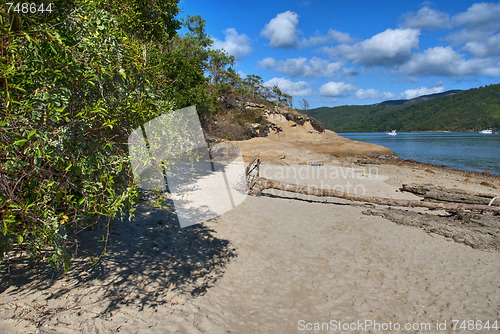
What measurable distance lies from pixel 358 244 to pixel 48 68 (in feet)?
26.2

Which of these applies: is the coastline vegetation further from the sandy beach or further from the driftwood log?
the driftwood log

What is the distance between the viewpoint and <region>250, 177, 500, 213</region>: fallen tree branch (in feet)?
37.1

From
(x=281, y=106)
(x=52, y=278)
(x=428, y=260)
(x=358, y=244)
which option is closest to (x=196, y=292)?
(x=52, y=278)

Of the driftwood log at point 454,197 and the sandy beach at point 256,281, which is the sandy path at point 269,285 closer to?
the sandy beach at point 256,281

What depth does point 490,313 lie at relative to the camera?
196 inches

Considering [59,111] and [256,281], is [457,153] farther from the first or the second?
[59,111]

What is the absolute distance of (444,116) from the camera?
144 m
